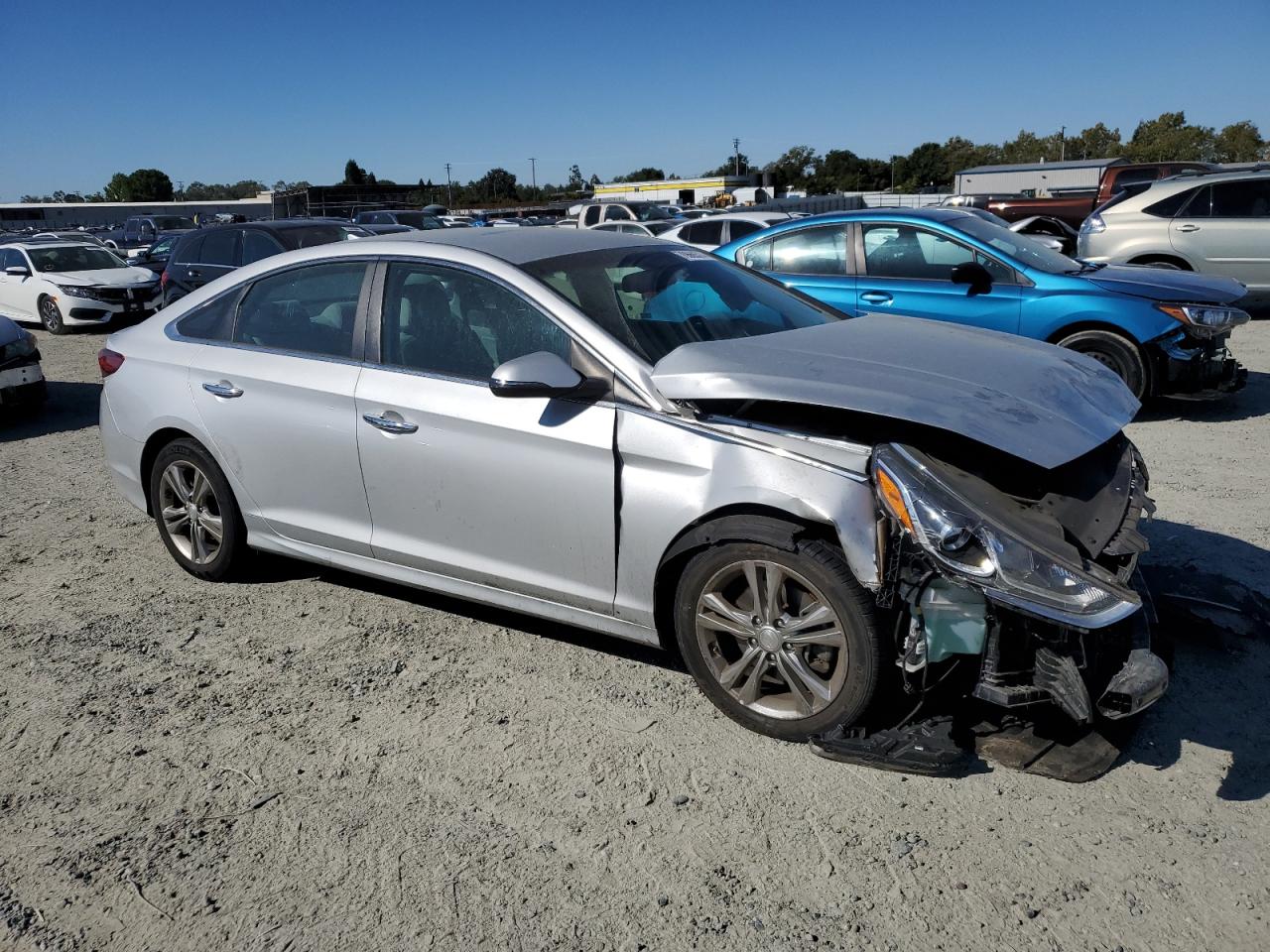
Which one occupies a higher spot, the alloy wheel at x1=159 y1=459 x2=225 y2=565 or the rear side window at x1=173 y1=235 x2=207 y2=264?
the rear side window at x1=173 y1=235 x2=207 y2=264

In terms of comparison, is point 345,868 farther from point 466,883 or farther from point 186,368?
point 186,368

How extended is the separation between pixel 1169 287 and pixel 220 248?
35.3ft

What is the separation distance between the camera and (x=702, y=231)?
1627cm

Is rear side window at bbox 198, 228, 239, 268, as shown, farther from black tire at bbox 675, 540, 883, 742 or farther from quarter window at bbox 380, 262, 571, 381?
black tire at bbox 675, 540, 883, 742

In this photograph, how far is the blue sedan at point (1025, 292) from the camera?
7070 mm

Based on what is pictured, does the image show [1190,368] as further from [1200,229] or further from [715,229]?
[715,229]

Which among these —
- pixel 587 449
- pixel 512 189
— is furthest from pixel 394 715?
pixel 512 189

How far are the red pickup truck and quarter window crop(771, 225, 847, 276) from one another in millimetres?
14775

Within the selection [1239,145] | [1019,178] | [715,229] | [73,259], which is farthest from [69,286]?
[1239,145]

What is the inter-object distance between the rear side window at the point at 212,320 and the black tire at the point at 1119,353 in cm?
575

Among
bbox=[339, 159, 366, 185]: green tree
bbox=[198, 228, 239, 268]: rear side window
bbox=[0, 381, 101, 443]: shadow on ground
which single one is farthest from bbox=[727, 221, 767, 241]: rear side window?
bbox=[339, 159, 366, 185]: green tree

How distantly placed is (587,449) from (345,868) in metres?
1.53

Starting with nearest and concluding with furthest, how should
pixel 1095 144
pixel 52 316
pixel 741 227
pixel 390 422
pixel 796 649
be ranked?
pixel 796 649 → pixel 390 422 → pixel 52 316 → pixel 741 227 → pixel 1095 144

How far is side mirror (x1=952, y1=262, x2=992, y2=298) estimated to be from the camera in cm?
672
